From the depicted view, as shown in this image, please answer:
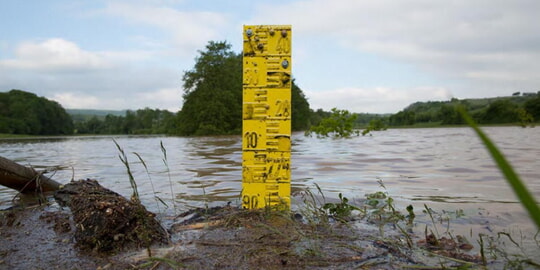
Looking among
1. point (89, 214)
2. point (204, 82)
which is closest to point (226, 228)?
point (89, 214)

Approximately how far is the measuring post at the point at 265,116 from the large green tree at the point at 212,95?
112ft

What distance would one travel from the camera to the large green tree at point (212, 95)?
38.3 metres

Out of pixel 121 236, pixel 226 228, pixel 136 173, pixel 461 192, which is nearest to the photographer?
pixel 121 236

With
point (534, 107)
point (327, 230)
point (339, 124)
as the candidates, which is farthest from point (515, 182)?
point (534, 107)

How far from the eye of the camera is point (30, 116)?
58.9 m

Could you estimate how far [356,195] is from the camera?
416cm

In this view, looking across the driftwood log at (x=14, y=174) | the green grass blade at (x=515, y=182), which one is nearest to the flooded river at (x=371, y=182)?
the driftwood log at (x=14, y=174)

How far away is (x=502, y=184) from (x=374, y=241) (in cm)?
304

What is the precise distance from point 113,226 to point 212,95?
37.8 meters

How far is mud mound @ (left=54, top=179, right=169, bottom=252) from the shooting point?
2289mm

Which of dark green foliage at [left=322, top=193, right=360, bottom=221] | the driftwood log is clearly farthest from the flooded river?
dark green foliage at [left=322, top=193, right=360, bottom=221]

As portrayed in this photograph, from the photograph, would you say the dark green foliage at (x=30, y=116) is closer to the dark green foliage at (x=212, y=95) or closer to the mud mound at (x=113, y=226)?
the dark green foliage at (x=212, y=95)

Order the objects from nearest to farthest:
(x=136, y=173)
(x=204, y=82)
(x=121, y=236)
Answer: (x=121, y=236) → (x=136, y=173) → (x=204, y=82)

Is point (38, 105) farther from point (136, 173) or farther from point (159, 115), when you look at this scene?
point (136, 173)
